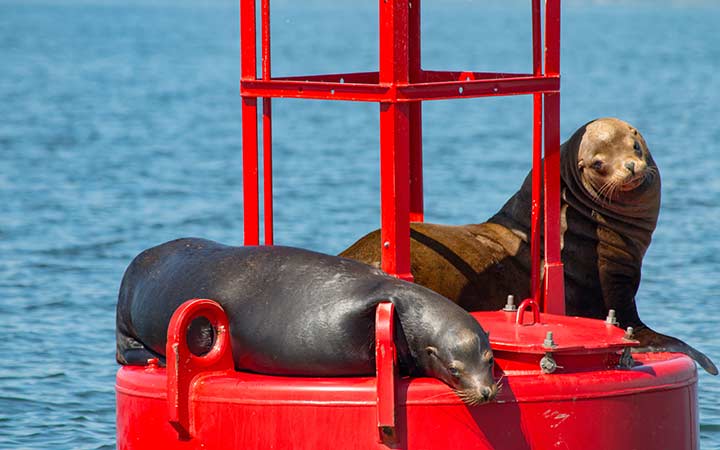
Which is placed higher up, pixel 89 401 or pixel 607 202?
pixel 607 202

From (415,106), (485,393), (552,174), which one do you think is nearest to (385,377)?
(485,393)

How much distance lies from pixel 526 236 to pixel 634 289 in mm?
698

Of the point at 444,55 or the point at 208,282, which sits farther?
the point at 444,55

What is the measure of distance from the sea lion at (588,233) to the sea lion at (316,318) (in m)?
1.59

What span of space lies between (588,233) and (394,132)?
7.72 ft

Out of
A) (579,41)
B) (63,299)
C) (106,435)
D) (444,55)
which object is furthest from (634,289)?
(579,41)

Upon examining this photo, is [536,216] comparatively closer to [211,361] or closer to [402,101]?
[402,101]

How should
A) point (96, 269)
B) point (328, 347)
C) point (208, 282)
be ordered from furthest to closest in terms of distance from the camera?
point (96, 269) → point (208, 282) → point (328, 347)

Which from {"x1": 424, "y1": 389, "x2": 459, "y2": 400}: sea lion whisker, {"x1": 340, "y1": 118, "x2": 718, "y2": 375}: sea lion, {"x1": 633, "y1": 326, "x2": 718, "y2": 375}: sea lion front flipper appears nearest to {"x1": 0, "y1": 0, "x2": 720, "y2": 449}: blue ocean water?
{"x1": 340, "y1": 118, "x2": 718, "y2": 375}: sea lion

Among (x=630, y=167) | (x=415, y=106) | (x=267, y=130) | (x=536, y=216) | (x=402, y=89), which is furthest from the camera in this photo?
(x=630, y=167)

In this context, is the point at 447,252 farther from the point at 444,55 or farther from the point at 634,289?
the point at 444,55

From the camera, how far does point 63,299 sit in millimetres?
15117

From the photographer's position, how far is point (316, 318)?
6734 millimetres

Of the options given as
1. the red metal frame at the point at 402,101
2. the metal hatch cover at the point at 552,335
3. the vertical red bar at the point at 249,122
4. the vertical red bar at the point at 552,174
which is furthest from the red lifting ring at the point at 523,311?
the vertical red bar at the point at 249,122
